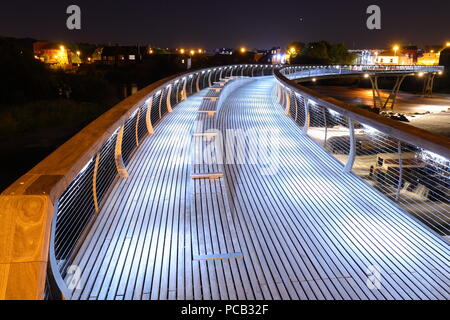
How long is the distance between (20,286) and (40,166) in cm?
88

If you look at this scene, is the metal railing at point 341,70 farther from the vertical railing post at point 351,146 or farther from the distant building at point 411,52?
the distant building at point 411,52

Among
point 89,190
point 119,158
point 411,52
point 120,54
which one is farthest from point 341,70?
point 411,52

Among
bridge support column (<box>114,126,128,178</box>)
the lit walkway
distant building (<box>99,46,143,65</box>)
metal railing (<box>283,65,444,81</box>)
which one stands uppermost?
distant building (<box>99,46,143,65</box>)

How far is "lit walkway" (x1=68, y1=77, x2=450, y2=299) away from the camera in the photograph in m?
2.88

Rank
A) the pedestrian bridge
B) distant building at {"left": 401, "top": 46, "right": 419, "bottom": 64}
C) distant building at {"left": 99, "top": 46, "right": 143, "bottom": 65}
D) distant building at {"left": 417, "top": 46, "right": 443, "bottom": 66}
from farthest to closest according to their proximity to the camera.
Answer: distant building at {"left": 401, "top": 46, "right": 419, "bottom": 64}, distant building at {"left": 417, "top": 46, "right": 443, "bottom": 66}, distant building at {"left": 99, "top": 46, "right": 143, "bottom": 65}, the pedestrian bridge

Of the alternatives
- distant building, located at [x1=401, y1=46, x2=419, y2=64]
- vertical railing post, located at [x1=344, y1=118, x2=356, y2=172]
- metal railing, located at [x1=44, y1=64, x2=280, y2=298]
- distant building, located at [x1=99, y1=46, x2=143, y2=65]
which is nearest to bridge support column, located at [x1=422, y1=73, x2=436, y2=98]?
distant building, located at [x1=401, y1=46, x2=419, y2=64]

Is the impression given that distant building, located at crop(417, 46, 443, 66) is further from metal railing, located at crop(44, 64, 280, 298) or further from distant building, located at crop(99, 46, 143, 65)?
metal railing, located at crop(44, 64, 280, 298)

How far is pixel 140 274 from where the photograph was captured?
117 inches

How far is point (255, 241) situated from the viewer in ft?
11.8

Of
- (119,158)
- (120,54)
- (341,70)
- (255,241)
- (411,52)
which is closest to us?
(255,241)

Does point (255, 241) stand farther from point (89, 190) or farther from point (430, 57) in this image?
point (430, 57)

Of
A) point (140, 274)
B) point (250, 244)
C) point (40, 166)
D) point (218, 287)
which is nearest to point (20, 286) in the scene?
point (40, 166)

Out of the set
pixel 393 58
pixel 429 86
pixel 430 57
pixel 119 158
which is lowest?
pixel 119 158

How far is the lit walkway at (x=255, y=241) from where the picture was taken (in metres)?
2.88
